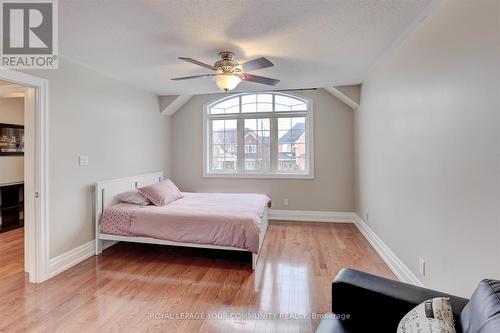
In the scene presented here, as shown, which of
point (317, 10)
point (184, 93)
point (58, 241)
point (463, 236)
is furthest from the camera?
point (184, 93)

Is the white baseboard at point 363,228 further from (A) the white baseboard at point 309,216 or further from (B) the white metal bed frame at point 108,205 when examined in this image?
(B) the white metal bed frame at point 108,205

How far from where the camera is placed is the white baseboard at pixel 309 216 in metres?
4.75

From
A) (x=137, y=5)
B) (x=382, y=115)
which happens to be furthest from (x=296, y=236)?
(x=137, y=5)

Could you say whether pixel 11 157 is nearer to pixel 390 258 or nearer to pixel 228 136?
pixel 228 136

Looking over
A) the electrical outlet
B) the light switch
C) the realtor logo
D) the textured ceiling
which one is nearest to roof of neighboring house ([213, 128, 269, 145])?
the textured ceiling

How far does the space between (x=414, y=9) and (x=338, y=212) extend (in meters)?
3.53

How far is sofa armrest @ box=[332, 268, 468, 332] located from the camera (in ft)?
3.99

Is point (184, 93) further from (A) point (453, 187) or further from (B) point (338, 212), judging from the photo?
(A) point (453, 187)

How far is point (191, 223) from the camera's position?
2.97 m

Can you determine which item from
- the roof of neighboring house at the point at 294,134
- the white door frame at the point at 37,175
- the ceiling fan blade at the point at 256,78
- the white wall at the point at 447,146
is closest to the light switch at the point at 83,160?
the white door frame at the point at 37,175

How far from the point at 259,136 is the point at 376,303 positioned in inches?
161

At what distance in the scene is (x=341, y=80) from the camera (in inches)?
153

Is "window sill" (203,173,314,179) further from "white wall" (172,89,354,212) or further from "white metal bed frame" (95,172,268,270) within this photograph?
"white metal bed frame" (95,172,268,270)

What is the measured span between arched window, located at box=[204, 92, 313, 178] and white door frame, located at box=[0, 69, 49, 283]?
9.51 feet
